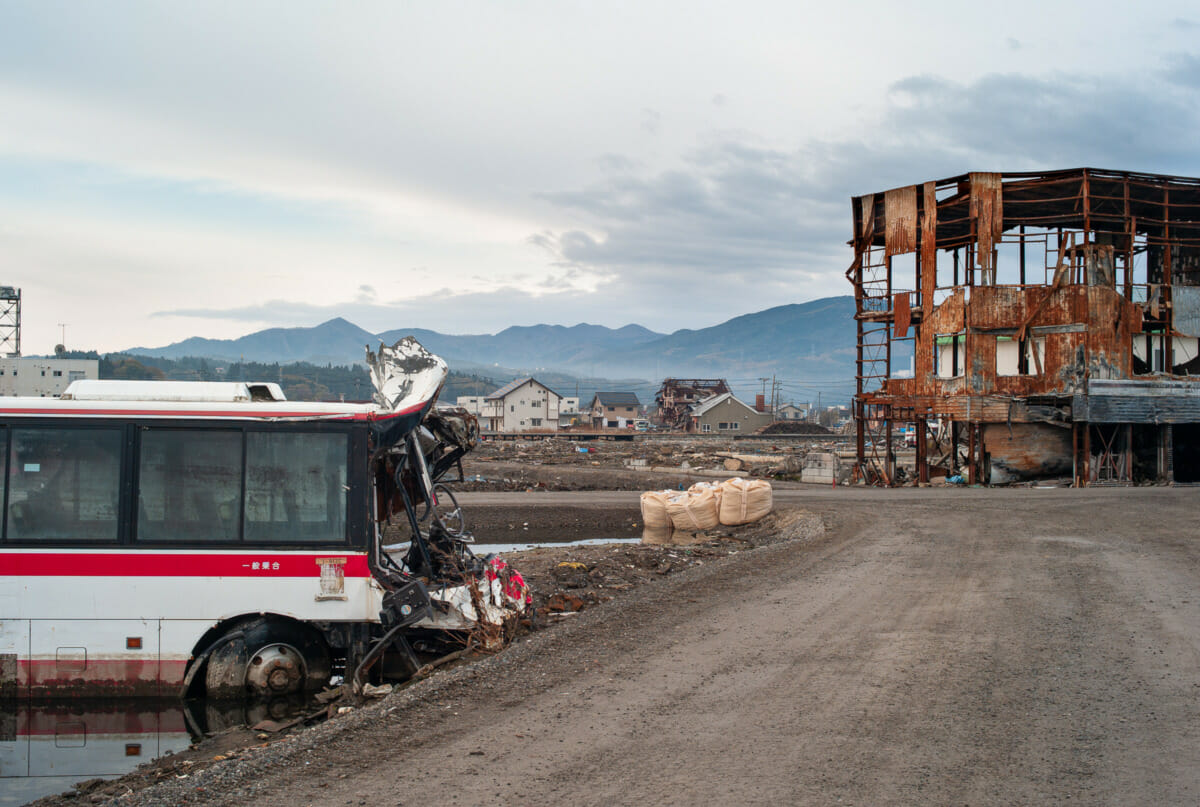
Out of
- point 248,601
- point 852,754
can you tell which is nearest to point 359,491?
point 248,601

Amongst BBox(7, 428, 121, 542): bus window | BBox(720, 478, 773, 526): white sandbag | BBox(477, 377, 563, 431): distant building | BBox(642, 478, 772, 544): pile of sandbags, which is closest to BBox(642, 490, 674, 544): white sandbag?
BBox(642, 478, 772, 544): pile of sandbags

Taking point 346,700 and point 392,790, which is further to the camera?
point 346,700

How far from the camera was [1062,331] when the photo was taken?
35594 mm

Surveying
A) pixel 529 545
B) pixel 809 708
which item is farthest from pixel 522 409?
pixel 809 708

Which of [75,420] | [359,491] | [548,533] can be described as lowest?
[548,533]

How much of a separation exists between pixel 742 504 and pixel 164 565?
17.4 meters

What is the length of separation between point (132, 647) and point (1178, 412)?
36.8 meters

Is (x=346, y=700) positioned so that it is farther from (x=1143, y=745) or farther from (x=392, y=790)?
(x=1143, y=745)

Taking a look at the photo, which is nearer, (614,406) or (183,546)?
(183,546)

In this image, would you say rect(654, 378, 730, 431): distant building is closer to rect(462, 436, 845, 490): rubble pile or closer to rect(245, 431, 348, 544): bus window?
rect(462, 436, 845, 490): rubble pile

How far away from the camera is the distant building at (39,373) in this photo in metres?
86.9

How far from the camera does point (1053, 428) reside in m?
36.5

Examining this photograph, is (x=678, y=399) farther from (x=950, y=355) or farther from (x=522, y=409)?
(x=950, y=355)

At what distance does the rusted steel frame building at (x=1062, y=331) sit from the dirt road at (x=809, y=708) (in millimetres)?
23660
